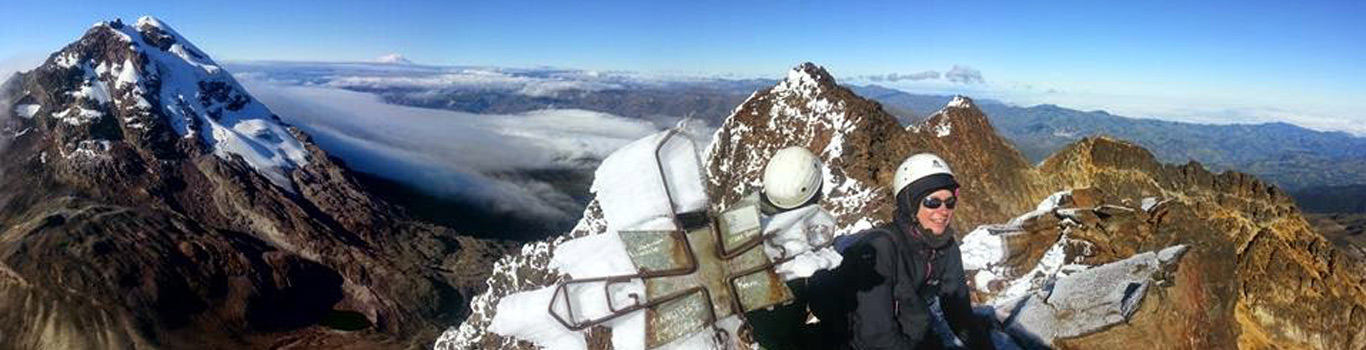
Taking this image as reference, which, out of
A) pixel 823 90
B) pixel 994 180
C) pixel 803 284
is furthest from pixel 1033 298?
pixel 823 90

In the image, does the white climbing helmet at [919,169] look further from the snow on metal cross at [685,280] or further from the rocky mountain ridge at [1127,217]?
the snow on metal cross at [685,280]

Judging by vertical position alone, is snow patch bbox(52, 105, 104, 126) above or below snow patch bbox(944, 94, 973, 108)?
below

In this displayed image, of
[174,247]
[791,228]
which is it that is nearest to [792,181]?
[791,228]

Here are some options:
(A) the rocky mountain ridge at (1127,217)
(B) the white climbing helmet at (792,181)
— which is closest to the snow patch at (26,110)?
(A) the rocky mountain ridge at (1127,217)

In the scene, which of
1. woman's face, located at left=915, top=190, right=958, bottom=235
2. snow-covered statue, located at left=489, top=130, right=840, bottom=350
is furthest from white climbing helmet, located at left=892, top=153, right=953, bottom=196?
snow-covered statue, located at left=489, top=130, right=840, bottom=350

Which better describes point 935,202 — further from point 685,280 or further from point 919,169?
point 685,280

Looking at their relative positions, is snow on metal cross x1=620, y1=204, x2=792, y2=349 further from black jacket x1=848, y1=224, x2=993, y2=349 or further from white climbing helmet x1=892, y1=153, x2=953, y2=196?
white climbing helmet x1=892, y1=153, x2=953, y2=196
